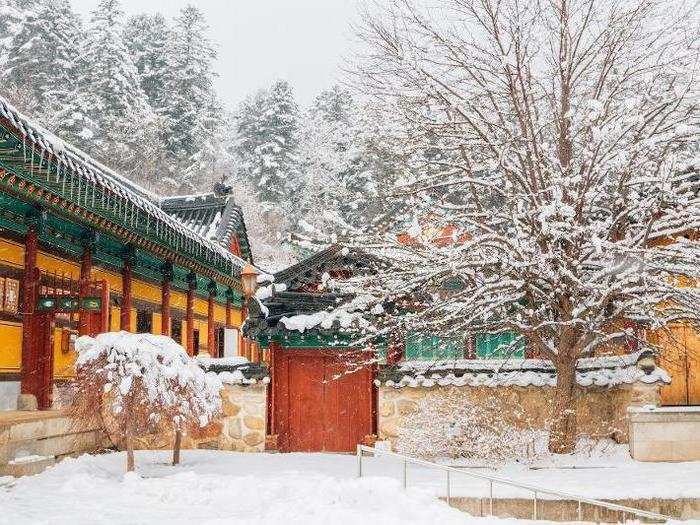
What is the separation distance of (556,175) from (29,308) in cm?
957

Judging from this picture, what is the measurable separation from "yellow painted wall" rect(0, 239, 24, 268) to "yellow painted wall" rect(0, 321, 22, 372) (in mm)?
1060

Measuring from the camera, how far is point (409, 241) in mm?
14086

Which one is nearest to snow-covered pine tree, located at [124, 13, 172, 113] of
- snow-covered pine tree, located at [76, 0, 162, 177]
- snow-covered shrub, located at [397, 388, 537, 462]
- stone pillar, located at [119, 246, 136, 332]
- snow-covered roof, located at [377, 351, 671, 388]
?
snow-covered pine tree, located at [76, 0, 162, 177]

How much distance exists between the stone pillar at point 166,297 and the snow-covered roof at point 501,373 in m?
7.57

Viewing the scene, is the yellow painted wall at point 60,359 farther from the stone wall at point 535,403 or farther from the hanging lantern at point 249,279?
the stone wall at point 535,403

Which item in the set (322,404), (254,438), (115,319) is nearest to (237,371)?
(254,438)

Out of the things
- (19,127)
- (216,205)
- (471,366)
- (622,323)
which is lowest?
(471,366)

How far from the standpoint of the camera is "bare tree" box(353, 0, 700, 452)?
11.9 m

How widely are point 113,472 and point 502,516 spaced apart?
636cm

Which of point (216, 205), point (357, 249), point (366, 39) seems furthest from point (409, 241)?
point (216, 205)

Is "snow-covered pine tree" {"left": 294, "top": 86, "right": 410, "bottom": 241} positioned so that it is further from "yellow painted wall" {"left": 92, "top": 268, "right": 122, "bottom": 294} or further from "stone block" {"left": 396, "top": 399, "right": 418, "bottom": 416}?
"yellow painted wall" {"left": 92, "top": 268, "right": 122, "bottom": 294}

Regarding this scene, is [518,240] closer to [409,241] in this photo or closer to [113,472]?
[409,241]

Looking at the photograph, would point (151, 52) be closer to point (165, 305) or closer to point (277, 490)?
point (165, 305)

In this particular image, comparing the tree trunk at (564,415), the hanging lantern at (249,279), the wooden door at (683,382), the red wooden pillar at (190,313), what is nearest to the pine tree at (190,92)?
the red wooden pillar at (190,313)
